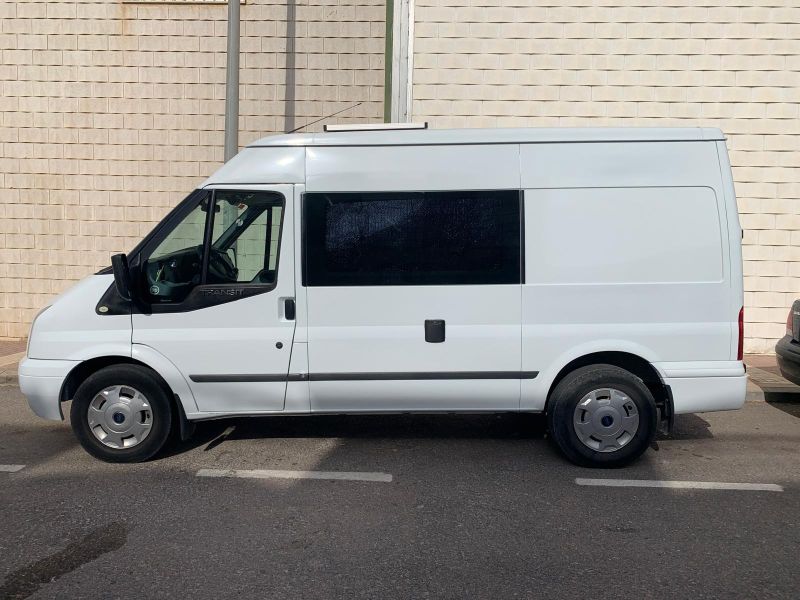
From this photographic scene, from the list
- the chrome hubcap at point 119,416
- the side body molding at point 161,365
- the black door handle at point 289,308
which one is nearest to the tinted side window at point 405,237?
the black door handle at point 289,308

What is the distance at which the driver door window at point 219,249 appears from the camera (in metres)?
5.68

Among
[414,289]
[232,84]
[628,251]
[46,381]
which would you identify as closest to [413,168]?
[414,289]

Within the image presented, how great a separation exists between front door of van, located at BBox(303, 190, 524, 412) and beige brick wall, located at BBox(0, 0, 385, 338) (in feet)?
19.5

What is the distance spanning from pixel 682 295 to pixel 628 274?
39 cm

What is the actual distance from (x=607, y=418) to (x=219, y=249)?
2.90 meters

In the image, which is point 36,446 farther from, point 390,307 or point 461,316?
point 461,316

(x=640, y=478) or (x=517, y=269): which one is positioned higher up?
(x=517, y=269)

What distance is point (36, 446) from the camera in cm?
642

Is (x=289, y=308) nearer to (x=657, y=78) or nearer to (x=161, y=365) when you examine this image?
(x=161, y=365)

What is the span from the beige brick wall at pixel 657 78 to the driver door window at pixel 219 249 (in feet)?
17.9

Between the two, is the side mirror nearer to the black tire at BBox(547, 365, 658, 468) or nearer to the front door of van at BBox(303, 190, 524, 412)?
the front door of van at BBox(303, 190, 524, 412)

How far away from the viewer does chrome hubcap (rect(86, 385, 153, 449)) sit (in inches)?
225

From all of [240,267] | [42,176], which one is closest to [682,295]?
[240,267]

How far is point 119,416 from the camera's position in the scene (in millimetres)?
5734
